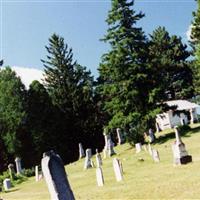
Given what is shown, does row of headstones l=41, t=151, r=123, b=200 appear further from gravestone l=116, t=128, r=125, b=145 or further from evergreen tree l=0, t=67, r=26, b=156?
evergreen tree l=0, t=67, r=26, b=156

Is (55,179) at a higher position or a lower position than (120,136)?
lower

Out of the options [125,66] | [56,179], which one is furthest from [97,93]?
[56,179]

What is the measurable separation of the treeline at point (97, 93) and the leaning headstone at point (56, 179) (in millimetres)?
33102

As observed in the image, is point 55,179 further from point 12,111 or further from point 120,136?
point 12,111

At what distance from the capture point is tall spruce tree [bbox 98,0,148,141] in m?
45.5

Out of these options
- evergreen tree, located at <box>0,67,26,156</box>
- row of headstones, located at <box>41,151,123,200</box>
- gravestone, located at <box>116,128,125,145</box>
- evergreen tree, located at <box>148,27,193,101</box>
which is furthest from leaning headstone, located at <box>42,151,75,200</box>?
evergreen tree, located at <box>148,27,193,101</box>

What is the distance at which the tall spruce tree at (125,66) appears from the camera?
4547 cm

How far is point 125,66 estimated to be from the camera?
46031mm

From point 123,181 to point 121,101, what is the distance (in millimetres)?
26711

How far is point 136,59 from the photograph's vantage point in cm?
4644

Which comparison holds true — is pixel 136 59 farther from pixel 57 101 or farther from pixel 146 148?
pixel 57 101

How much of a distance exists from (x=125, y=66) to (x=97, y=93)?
21904 mm

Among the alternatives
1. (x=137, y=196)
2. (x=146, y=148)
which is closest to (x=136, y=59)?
(x=146, y=148)

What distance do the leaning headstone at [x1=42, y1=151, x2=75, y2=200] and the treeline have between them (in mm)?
33102
